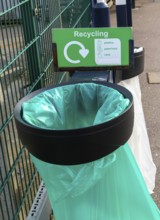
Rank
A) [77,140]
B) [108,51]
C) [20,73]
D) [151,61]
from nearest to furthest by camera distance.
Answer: [77,140], [108,51], [20,73], [151,61]

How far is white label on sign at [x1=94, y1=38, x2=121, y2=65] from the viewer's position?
76.1 inches

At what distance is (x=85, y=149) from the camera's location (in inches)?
55.2

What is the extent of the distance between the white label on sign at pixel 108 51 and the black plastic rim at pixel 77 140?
522mm

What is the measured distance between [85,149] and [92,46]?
724 mm

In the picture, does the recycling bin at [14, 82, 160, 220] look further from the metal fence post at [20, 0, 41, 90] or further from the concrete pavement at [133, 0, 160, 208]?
the concrete pavement at [133, 0, 160, 208]

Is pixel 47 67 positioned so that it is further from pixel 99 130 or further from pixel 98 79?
pixel 99 130

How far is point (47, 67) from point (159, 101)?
2.03 m

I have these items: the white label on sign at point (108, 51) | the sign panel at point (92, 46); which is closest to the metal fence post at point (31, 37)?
the sign panel at point (92, 46)

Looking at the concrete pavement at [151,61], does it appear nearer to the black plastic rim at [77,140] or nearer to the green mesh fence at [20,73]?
the green mesh fence at [20,73]

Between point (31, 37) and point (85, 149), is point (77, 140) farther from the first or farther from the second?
point (31, 37)

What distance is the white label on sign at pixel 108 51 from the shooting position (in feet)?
6.34

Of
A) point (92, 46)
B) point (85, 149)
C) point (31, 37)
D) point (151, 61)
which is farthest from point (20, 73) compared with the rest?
point (151, 61)

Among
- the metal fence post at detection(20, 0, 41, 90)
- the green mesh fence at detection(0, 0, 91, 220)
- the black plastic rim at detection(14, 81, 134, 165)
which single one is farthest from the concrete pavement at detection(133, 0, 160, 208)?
the black plastic rim at detection(14, 81, 134, 165)

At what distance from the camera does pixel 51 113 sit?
1631 mm
